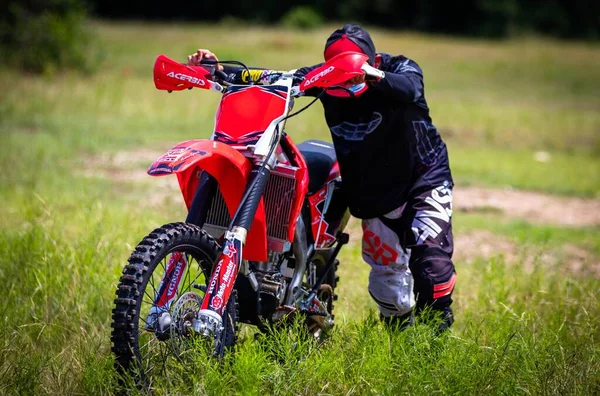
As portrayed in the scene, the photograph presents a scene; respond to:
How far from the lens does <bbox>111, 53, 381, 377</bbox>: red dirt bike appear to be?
3.91 m

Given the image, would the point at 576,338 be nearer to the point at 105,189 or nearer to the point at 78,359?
the point at 78,359

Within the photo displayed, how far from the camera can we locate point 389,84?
443 centimetres

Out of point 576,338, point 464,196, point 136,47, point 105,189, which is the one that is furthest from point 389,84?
point 136,47

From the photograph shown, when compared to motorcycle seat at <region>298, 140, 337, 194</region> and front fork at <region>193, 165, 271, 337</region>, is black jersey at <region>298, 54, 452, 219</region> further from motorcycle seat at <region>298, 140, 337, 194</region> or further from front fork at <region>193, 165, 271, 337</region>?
front fork at <region>193, 165, 271, 337</region>

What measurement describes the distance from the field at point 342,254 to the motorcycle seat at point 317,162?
2.72 feet

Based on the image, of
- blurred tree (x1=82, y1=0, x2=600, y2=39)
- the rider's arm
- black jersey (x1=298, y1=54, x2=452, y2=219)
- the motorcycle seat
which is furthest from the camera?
blurred tree (x1=82, y1=0, x2=600, y2=39)

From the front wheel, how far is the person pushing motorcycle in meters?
1.10

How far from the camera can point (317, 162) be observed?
511 centimetres

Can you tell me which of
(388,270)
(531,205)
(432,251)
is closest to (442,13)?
(531,205)

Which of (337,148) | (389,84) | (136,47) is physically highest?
(389,84)

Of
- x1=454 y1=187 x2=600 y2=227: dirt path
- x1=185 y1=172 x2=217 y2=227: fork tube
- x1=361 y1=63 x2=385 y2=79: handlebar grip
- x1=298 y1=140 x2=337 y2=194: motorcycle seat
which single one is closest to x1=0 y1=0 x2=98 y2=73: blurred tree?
x1=454 y1=187 x2=600 y2=227: dirt path

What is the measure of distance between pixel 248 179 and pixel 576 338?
228cm

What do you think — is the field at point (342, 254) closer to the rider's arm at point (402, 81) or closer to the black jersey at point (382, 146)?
the black jersey at point (382, 146)

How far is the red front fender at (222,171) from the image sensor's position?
157 inches
